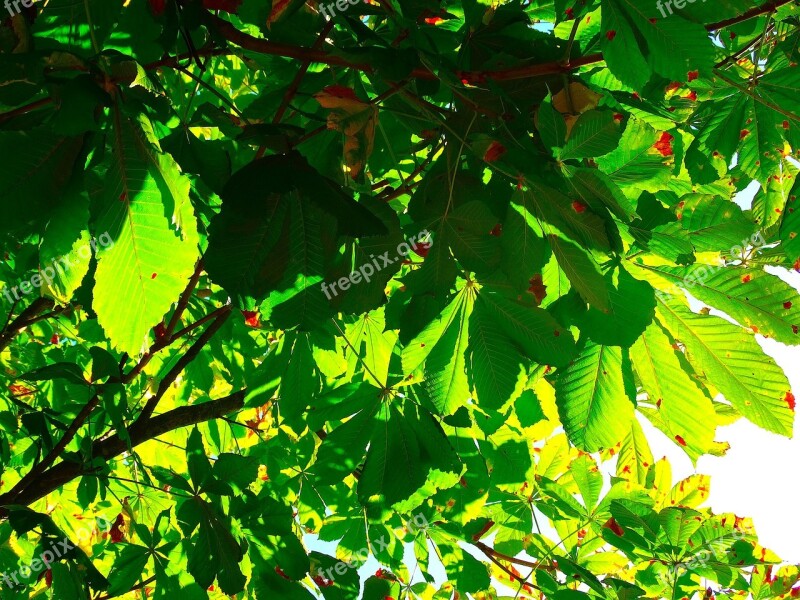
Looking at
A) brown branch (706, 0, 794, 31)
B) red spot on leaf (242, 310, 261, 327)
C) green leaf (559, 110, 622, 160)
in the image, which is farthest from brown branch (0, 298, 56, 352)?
brown branch (706, 0, 794, 31)

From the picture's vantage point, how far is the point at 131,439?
A: 191 cm

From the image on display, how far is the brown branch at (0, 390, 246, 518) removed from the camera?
1.82m

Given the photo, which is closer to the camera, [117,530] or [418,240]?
[418,240]

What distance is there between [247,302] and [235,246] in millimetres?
92

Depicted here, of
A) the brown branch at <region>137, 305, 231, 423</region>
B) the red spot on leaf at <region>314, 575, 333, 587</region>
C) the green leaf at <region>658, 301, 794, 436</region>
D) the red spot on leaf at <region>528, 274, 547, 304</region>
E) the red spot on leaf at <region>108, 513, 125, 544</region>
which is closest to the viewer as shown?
the green leaf at <region>658, 301, 794, 436</region>

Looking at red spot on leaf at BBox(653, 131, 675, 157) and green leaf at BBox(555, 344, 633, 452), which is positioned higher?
red spot on leaf at BBox(653, 131, 675, 157)

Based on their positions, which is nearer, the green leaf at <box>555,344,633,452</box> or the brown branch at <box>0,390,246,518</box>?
the green leaf at <box>555,344,633,452</box>

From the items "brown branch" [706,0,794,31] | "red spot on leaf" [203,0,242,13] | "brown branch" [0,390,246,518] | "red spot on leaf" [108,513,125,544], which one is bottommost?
"red spot on leaf" [108,513,125,544]

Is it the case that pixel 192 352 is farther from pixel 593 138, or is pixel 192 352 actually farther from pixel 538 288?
pixel 593 138

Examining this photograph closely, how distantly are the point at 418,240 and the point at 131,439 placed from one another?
1.18 m

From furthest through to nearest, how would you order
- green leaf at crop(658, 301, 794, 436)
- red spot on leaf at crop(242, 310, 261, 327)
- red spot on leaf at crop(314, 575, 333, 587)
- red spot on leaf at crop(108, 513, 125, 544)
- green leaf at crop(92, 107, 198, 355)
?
red spot on leaf at crop(108, 513, 125, 544) < red spot on leaf at crop(242, 310, 261, 327) < red spot on leaf at crop(314, 575, 333, 587) < green leaf at crop(658, 301, 794, 436) < green leaf at crop(92, 107, 198, 355)

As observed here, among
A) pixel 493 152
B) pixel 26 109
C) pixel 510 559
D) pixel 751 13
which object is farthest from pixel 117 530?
pixel 751 13

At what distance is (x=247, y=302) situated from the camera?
1.04 meters

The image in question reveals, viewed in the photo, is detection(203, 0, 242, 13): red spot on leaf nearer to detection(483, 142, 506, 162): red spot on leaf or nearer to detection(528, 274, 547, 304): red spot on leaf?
detection(483, 142, 506, 162): red spot on leaf
